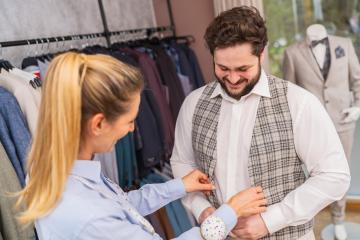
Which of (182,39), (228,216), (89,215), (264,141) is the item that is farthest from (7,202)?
(182,39)

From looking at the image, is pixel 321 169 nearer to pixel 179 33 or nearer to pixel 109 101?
pixel 109 101

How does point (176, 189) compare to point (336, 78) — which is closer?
point (176, 189)

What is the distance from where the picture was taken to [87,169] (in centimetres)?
83

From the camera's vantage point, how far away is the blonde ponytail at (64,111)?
0.74 metres

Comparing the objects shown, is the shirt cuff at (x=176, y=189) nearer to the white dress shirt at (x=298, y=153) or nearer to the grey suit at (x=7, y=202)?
the white dress shirt at (x=298, y=153)

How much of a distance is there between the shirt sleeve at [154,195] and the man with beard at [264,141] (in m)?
0.11

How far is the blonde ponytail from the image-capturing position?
737 millimetres

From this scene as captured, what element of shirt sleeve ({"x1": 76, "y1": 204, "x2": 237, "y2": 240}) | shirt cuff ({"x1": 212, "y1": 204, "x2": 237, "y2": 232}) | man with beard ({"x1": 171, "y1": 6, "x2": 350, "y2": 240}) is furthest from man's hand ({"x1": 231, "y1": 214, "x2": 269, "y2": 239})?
shirt sleeve ({"x1": 76, "y1": 204, "x2": 237, "y2": 240})

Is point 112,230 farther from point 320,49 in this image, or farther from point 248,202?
point 320,49

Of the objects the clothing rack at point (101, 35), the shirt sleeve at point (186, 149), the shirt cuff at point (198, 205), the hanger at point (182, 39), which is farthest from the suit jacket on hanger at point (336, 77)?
the shirt cuff at point (198, 205)

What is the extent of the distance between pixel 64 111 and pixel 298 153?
2.33ft

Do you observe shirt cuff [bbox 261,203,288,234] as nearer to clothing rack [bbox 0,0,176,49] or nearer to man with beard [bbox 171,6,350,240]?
man with beard [bbox 171,6,350,240]

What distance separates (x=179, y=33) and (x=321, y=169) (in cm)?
211

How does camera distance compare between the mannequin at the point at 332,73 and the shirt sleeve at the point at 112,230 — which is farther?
the mannequin at the point at 332,73
